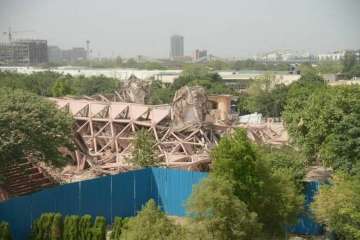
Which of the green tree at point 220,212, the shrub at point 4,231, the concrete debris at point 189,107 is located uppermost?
the concrete debris at point 189,107

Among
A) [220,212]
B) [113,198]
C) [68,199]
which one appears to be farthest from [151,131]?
[220,212]

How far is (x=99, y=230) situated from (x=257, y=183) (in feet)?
17.5

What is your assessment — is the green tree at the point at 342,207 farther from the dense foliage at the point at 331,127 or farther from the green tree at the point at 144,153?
the green tree at the point at 144,153

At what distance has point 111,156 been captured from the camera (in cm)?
3403

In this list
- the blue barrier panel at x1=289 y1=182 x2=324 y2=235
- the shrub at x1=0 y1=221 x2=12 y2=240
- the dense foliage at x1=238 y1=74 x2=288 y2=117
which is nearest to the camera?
the shrub at x1=0 y1=221 x2=12 y2=240

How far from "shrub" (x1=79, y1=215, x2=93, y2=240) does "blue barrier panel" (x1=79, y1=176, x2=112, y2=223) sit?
3.64 metres

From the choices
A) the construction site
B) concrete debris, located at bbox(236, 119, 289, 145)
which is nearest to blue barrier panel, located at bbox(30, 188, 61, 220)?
the construction site

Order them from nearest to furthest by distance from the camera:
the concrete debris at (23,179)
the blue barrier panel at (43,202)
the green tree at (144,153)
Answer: the blue barrier panel at (43,202), the concrete debris at (23,179), the green tree at (144,153)

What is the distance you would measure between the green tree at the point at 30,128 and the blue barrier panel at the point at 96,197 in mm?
2495

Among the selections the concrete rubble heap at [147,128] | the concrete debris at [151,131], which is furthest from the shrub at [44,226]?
the concrete rubble heap at [147,128]

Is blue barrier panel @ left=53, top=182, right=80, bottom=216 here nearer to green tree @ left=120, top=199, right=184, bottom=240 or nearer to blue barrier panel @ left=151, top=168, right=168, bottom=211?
blue barrier panel @ left=151, top=168, right=168, bottom=211

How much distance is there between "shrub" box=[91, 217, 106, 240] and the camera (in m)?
18.7

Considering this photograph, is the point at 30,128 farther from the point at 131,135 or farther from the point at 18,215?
the point at 131,135

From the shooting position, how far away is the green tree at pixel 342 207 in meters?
18.0
